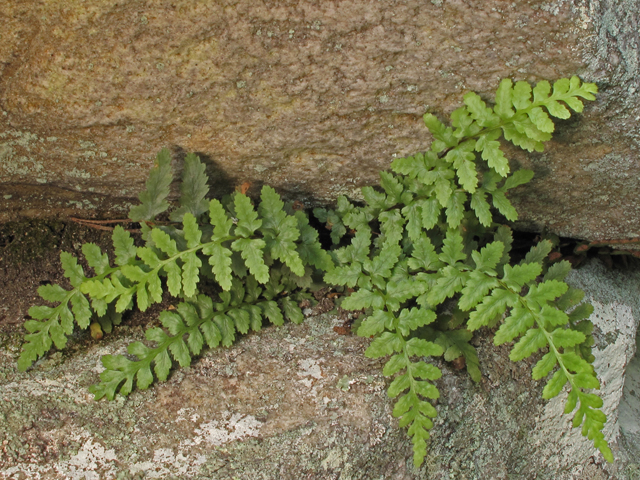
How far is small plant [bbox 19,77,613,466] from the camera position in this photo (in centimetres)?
258

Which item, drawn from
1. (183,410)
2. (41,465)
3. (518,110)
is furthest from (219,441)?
(518,110)

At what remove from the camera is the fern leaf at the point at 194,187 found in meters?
2.95

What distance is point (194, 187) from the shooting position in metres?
2.99

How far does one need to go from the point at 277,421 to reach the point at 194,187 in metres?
1.34

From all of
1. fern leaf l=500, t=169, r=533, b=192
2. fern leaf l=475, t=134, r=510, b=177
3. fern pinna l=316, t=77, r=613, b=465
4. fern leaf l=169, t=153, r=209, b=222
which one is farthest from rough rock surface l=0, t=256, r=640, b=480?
fern leaf l=475, t=134, r=510, b=177

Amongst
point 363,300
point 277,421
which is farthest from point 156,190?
point 277,421

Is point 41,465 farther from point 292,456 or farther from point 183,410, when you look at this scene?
point 292,456

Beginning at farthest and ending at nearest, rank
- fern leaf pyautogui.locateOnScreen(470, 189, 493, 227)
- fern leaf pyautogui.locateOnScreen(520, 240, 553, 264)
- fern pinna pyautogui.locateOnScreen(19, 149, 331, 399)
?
fern leaf pyautogui.locateOnScreen(520, 240, 553, 264), fern leaf pyautogui.locateOnScreen(470, 189, 493, 227), fern pinna pyautogui.locateOnScreen(19, 149, 331, 399)

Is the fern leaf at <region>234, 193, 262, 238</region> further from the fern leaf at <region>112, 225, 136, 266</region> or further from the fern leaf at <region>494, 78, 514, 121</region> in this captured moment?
the fern leaf at <region>494, 78, 514, 121</region>

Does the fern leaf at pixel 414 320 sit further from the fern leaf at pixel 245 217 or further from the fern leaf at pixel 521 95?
the fern leaf at pixel 521 95

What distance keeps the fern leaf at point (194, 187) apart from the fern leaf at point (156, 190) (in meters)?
0.09

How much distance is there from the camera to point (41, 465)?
2533 mm

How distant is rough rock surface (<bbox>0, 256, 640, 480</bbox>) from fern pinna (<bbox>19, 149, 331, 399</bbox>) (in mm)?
139

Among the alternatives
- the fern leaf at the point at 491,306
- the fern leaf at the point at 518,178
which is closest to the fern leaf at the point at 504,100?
the fern leaf at the point at 518,178
